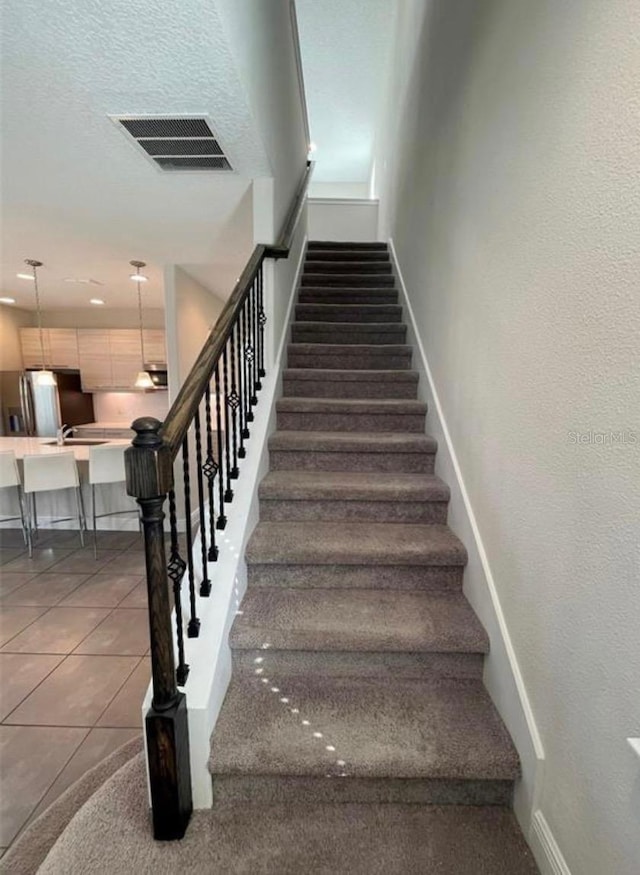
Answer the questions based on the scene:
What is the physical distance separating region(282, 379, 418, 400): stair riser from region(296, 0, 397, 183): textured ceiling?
4.25 meters

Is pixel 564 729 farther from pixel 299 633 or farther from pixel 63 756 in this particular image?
pixel 63 756

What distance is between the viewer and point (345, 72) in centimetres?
523

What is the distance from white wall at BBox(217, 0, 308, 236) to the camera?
155 centimetres

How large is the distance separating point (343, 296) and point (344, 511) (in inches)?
96.8

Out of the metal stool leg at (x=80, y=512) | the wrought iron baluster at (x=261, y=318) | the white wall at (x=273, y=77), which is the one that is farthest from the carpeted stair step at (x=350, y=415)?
the metal stool leg at (x=80, y=512)

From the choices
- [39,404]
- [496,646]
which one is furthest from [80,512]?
[496,646]

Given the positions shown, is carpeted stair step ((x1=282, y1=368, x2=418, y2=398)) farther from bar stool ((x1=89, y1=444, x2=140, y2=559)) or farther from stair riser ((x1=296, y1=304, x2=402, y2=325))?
bar stool ((x1=89, y1=444, x2=140, y2=559))

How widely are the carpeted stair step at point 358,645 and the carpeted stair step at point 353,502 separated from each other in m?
0.55

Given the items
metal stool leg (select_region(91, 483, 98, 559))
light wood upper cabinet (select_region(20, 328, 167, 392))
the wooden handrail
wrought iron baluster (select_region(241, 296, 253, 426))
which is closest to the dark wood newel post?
the wooden handrail

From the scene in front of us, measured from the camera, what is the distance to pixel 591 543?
3.12 feet

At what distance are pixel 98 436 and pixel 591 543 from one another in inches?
256

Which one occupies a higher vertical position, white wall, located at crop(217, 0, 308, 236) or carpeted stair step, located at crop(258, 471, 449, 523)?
white wall, located at crop(217, 0, 308, 236)

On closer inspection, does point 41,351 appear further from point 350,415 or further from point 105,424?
point 350,415

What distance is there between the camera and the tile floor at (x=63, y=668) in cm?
170
